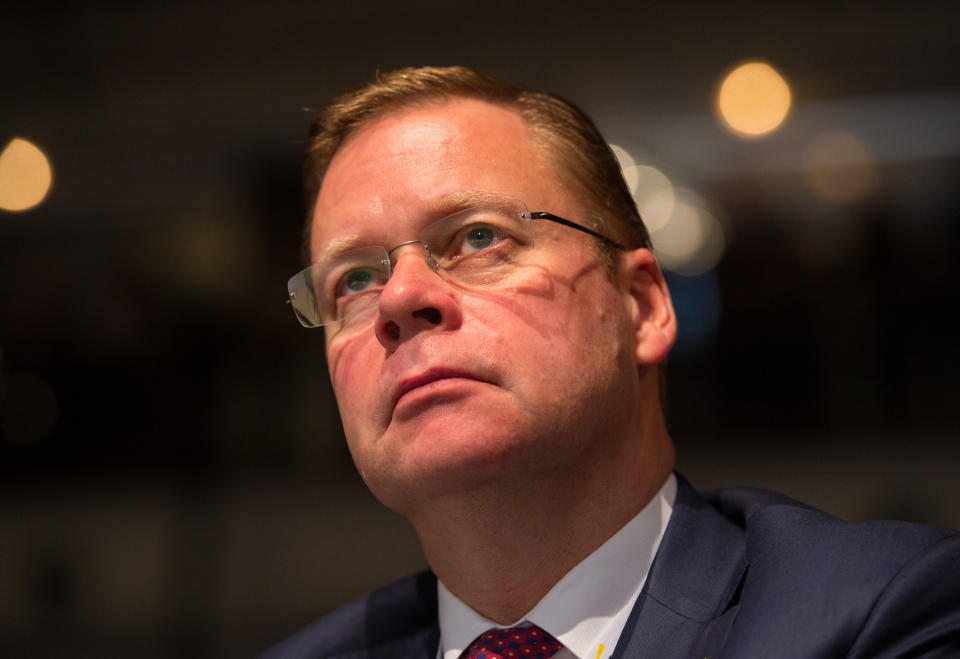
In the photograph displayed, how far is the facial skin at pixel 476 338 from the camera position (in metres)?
1.32

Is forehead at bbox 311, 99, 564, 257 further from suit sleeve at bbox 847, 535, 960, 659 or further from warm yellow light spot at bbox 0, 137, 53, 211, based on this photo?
warm yellow light spot at bbox 0, 137, 53, 211

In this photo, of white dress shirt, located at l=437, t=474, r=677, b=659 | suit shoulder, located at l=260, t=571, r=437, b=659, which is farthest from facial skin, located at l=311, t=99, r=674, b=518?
suit shoulder, located at l=260, t=571, r=437, b=659

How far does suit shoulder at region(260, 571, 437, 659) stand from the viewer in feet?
5.57

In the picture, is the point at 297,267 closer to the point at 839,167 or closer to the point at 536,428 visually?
the point at 536,428

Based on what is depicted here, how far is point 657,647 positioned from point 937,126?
1558 mm

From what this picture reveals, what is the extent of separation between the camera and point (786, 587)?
1189 mm

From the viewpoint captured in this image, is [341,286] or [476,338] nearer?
[476,338]

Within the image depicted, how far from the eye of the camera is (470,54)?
2.39 meters

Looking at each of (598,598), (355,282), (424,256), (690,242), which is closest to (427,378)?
(424,256)

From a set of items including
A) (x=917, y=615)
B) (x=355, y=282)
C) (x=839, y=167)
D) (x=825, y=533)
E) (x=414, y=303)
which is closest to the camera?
(x=917, y=615)

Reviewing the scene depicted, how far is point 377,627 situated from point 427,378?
64 cm

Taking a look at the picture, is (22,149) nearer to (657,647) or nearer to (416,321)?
(416,321)

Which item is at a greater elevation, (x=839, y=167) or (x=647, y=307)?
(x=839, y=167)

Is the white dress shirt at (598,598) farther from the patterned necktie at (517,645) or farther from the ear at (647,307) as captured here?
the ear at (647,307)
